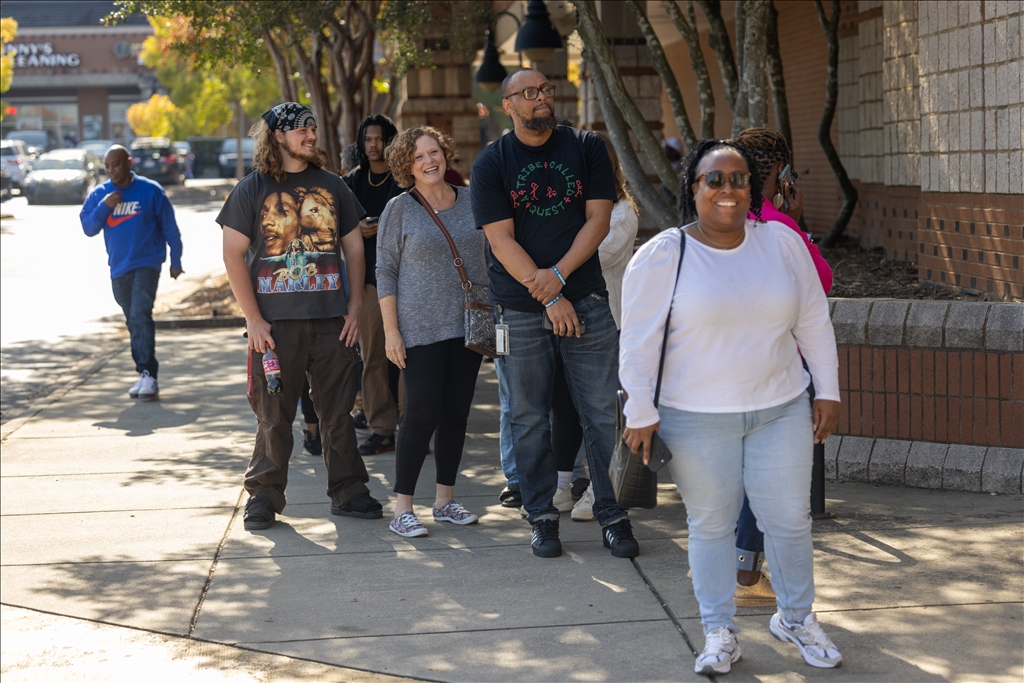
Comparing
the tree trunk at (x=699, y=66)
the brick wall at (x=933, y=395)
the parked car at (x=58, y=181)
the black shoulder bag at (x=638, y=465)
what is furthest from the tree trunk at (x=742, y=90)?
the parked car at (x=58, y=181)

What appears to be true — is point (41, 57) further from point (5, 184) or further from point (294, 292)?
point (294, 292)

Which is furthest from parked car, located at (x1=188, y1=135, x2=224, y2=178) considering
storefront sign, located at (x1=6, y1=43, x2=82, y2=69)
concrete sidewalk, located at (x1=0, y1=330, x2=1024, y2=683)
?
concrete sidewalk, located at (x1=0, y1=330, x2=1024, y2=683)

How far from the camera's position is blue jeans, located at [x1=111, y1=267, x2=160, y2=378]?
387 inches

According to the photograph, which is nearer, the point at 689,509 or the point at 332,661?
the point at 689,509

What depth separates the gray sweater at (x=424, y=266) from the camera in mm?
5832

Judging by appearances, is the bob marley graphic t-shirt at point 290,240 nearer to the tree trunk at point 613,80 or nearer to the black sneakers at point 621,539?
the black sneakers at point 621,539

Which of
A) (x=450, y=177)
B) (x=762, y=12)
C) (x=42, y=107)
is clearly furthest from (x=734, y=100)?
(x=42, y=107)

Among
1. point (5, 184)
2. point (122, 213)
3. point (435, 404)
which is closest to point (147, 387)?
point (122, 213)

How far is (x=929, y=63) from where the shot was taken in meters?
8.01

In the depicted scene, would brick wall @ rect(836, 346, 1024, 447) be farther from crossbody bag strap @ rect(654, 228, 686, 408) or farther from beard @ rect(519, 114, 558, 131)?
crossbody bag strap @ rect(654, 228, 686, 408)

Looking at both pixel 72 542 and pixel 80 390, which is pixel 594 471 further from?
pixel 80 390

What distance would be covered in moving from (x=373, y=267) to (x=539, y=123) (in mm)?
2649

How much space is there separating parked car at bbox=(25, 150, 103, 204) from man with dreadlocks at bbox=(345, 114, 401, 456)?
3292cm

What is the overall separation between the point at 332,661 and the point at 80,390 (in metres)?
6.69
